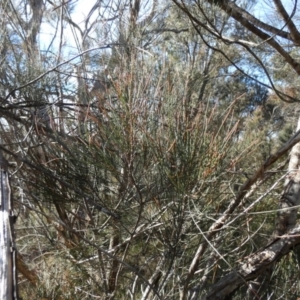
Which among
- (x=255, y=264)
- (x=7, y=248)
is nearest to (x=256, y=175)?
(x=255, y=264)

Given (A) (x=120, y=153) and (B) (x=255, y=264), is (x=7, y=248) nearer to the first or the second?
(A) (x=120, y=153)

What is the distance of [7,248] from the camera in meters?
1.53

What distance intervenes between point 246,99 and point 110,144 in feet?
17.4

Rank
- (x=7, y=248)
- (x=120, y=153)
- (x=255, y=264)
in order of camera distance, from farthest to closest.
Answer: (x=255, y=264) < (x=120, y=153) < (x=7, y=248)

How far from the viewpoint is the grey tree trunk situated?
4.68 ft

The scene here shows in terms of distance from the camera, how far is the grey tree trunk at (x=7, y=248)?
1427 mm

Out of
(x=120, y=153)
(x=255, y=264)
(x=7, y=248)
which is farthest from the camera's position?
(x=255, y=264)

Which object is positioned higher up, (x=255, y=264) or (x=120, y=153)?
(x=120, y=153)

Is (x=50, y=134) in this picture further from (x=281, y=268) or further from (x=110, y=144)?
(x=281, y=268)

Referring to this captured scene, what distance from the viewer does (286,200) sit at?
3.18 meters

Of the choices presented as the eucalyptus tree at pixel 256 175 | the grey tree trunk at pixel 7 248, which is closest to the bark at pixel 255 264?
the eucalyptus tree at pixel 256 175

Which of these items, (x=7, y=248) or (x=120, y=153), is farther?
(x=120, y=153)

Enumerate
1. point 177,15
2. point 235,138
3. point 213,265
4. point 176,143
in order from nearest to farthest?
point 176,143, point 235,138, point 213,265, point 177,15

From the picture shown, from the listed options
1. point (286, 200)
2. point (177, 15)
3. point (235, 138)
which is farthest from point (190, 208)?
point (177, 15)
